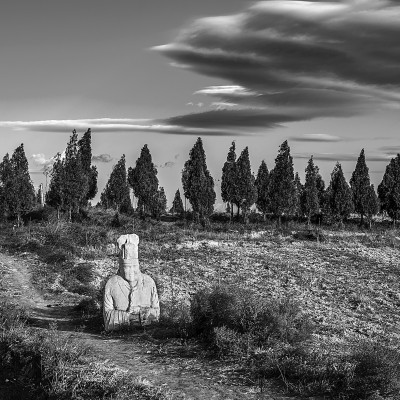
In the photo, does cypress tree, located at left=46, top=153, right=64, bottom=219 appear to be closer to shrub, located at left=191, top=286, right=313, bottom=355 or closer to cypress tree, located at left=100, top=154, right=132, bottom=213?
cypress tree, located at left=100, top=154, right=132, bottom=213

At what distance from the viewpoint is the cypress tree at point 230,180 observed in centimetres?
5950

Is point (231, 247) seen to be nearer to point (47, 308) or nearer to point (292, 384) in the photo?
point (47, 308)

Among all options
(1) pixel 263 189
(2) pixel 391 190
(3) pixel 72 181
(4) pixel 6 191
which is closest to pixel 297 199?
(1) pixel 263 189

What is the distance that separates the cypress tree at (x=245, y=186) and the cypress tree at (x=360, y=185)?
46.6ft

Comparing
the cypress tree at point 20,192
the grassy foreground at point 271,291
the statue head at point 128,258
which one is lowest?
the grassy foreground at point 271,291

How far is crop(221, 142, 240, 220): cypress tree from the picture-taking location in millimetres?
59497

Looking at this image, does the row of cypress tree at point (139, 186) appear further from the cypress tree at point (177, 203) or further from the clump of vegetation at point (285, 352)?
the clump of vegetation at point (285, 352)

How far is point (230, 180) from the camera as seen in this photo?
60.2 metres

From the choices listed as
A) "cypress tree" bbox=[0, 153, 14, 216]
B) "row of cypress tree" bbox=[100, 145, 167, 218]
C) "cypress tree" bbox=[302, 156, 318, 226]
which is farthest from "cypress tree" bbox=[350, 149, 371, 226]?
"cypress tree" bbox=[0, 153, 14, 216]

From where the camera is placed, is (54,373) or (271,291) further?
(271,291)

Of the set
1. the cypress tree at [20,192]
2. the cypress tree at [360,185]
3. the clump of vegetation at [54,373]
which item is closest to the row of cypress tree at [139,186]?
the cypress tree at [20,192]

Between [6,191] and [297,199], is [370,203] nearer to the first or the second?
[297,199]

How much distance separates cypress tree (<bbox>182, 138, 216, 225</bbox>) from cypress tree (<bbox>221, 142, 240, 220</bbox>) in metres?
1.89

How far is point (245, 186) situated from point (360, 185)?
1639cm
